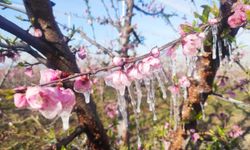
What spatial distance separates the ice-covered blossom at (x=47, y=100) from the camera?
1023 mm

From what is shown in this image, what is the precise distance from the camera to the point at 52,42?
6.36ft

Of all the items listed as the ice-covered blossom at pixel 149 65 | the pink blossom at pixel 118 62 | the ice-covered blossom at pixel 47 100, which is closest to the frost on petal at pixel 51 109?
the ice-covered blossom at pixel 47 100

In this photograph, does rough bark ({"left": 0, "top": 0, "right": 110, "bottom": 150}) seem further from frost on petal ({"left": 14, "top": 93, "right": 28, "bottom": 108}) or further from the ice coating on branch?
frost on petal ({"left": 14, "top": 93, "right": 28, "bottom": 108})

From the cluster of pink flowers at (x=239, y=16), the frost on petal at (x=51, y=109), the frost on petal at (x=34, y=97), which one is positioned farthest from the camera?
the cluster of pink flowers at (x=239, y=16)

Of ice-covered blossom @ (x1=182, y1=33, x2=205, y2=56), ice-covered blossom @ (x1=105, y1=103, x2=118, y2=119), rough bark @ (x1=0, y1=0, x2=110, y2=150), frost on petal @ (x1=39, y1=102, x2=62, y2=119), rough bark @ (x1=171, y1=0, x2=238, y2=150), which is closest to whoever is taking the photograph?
frost on petal @ (x1=39, y1=102, x2=62, y2=119)

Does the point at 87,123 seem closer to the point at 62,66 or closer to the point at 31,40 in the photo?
the point at 62,66

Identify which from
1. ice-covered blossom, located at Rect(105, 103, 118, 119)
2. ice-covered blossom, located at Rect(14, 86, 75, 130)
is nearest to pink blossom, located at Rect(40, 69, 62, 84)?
ice-covered blossom, located at Rect(14, 86, 75, 130)

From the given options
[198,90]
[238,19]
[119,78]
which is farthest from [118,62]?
[198,90]

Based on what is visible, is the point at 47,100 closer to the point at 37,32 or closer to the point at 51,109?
the point at 51,109

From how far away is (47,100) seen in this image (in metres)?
1.11

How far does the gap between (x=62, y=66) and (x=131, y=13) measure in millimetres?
4735

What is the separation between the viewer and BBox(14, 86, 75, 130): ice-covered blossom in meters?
1.02

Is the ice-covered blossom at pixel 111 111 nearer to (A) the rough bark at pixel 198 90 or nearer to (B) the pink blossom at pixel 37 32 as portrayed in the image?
(A) the rough bark at pixel 198 90

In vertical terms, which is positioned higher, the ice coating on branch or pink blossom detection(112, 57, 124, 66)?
pink blossom detection(112, 57, 124, 66)
